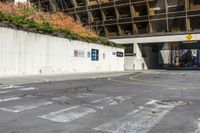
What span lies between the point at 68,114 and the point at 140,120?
1.85 m

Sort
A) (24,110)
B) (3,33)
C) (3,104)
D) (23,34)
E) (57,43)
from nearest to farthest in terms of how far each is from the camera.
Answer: (24,110) < (3,104) < (3,33) < (23,34) < (57,43)

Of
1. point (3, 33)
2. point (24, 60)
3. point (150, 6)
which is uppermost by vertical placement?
point (150, 6)

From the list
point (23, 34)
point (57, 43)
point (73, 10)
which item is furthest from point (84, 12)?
point (23, 34)

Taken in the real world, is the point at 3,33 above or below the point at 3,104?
above

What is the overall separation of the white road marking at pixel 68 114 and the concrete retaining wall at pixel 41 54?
13192 mm

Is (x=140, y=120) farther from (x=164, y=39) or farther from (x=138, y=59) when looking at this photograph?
(x=138, y=59)

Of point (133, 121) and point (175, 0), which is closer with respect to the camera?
point (133, 121)

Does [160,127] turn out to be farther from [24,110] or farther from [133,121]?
[24,110]

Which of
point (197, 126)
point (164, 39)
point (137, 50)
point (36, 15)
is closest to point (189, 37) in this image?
point (164, 39)

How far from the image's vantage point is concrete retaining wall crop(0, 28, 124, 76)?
22938 millimetres

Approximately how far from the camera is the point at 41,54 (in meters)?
26.5

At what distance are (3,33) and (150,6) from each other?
3980 centimetres

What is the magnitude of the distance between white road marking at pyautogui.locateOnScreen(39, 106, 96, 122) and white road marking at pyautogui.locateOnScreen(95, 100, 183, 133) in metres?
1.02

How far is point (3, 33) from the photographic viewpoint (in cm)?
2261
